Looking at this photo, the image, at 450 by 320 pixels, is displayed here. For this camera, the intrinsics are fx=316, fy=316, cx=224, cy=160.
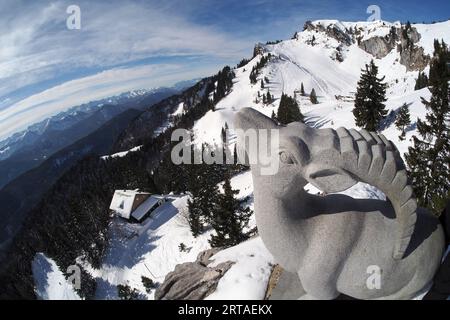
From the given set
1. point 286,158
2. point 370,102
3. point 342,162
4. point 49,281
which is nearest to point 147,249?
point 49,281

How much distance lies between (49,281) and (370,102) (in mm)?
50235

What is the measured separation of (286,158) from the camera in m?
6.17

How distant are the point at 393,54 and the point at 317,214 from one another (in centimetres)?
16982

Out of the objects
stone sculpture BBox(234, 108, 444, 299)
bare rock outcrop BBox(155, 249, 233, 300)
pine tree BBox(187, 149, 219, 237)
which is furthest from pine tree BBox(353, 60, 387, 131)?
stone sculpture BBox(234, 108, 444, 299)

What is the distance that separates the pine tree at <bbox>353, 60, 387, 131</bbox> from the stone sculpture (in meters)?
34.6

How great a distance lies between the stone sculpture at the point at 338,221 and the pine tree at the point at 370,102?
113ft

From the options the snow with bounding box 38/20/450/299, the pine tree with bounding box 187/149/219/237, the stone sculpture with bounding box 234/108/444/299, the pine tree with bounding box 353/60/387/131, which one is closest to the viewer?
the stone sculpture with bounding box 234/108/444/299

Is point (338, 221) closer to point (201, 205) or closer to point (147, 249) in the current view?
point (201, 205)

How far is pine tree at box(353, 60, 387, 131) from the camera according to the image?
3908 cm

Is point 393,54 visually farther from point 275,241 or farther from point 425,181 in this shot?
point 275,241

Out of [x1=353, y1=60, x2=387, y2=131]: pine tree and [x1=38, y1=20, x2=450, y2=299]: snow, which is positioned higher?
[x1=353, y1=60, x2=387, y2=131]: pine tree

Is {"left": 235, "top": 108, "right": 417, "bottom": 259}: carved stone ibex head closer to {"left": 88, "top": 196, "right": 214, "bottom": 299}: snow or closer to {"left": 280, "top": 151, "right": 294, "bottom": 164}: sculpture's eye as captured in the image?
{"left": 280, "top": 151, "right": 294, "bottom": 164}: sculpture's eye

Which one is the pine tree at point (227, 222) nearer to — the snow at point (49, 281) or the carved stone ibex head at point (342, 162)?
the carved stone ibex head at point (342, 162)
